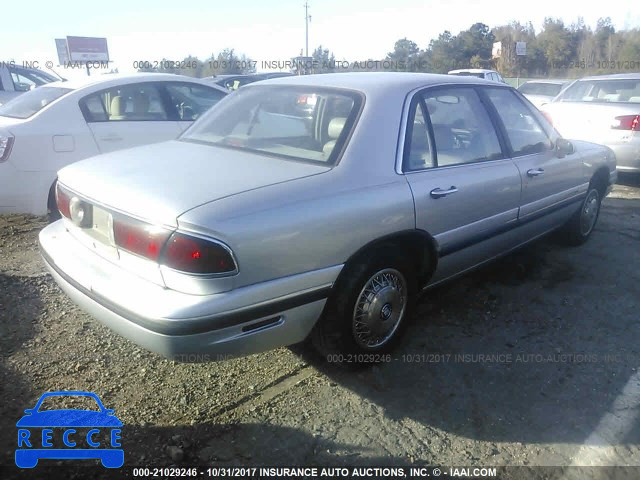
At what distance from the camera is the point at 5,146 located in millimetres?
4488

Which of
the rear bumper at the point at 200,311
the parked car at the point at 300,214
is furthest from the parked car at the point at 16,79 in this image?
the rear bumper at the point at 200,311

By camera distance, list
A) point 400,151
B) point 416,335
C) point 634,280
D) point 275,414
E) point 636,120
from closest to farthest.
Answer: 1. point 275,414
2. point 400,151
3. point 416,335
4. point 634,280
5. point 636,120

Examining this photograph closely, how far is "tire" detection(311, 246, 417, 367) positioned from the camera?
2658mm

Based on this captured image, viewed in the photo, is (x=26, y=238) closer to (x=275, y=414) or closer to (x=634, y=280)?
(x=275, y=414)

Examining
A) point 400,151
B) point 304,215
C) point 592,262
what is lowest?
point 592,262

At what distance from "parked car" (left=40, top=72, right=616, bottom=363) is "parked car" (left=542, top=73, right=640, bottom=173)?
13.1 ft

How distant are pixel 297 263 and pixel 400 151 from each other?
927 millimetres

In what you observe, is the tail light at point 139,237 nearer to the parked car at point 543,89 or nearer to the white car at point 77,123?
the white car at point 77,123

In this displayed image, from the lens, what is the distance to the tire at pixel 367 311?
266 centimetres

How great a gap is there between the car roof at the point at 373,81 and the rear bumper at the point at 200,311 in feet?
3.81

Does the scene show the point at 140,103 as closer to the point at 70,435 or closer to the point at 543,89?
the point at 70,435

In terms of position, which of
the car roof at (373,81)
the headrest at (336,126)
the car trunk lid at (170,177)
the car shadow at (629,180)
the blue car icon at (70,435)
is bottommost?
the car shadow at (629,180)

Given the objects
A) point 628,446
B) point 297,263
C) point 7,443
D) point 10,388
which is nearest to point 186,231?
point 297,263

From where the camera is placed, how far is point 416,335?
3383mm
